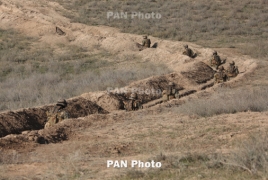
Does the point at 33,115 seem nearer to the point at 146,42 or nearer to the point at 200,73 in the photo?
the point at 200,73

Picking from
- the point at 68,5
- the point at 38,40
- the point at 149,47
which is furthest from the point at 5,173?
the point at 68,5

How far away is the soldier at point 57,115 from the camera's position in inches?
470

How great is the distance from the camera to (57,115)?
1221 centimetres

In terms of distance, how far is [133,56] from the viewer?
2458 centimetres

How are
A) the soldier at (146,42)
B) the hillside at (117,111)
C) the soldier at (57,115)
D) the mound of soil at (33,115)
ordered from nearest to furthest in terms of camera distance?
the hillside at (117,111)
the mound of soil at (33,115)
the soldier at (57,115)
the soldier at (146,42)

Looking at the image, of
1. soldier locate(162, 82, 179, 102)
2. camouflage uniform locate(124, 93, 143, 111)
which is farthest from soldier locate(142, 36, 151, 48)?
camouflage uniform locate(124, 93, 143, 111)

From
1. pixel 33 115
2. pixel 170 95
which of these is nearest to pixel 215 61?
pixel 170 95

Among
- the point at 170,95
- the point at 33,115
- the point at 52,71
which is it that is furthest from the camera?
the point at 52,71

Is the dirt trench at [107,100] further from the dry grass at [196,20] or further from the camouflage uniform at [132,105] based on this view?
the dry grass at [196,20]

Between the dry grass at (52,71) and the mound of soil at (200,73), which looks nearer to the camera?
the dry grass at (52,71)

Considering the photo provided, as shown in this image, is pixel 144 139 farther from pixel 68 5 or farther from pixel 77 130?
pixel 68 5

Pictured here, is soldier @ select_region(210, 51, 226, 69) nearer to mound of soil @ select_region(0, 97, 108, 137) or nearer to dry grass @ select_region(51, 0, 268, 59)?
dry grass @ select_region(51, 0, 268, 59)

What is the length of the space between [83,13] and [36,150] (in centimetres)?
2850

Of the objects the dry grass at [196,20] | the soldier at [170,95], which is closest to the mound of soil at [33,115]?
the soldier at [170,95]
